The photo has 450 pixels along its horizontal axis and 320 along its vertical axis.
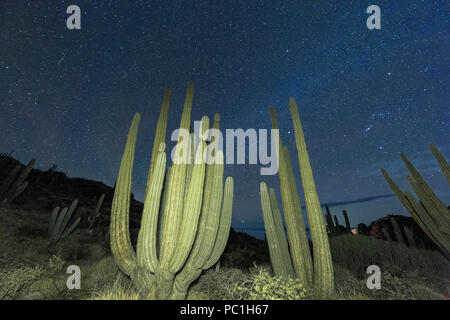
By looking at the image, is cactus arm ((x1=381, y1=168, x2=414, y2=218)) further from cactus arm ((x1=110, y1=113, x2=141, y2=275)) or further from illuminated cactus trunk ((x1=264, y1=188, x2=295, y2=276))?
cactus arm ((x1=110, y1=113, x2=141, y2=275))

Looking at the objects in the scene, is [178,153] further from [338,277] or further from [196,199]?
[338,277]

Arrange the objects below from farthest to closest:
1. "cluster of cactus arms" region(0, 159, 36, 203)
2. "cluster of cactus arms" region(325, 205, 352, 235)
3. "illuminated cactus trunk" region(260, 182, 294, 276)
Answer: "cluster of cactus arms" region(325, 205, 352, 235) < "cluster of cactus arms" region(0, 159, 36, 203) < "illuminated cactus trunk" region(260, 182, 294, 276)

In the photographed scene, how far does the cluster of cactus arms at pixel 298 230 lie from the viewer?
154 inches

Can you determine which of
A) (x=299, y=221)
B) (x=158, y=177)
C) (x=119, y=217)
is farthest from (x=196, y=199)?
(x=299, y=221)

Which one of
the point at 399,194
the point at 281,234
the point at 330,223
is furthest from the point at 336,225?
the point at 281,234

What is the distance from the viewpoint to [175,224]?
347cm

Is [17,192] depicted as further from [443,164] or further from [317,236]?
[443,164]

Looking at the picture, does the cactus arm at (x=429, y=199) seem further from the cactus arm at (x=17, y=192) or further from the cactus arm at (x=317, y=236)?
the cactus arm at (x=17, y=192)

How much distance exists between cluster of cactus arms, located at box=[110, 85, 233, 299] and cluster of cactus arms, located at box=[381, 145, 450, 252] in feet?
21.9

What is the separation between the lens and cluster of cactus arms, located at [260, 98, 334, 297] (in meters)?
3.91

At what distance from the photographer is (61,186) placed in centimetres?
1454

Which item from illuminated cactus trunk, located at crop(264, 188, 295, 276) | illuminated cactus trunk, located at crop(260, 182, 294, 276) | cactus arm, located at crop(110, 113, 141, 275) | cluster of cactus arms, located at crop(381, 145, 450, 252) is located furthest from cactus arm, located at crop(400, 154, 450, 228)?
cactus arm, located at crop(110, 113, 141, 275)

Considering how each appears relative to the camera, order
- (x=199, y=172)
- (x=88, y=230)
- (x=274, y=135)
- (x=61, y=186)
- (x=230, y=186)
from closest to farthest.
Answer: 1. (x=199, y=172)
2. (x=230, y=186)
3. (x=274, y=135)
4. (x=88, y=230)
5. (x=61, y=186)

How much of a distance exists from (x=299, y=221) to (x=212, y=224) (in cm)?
229
